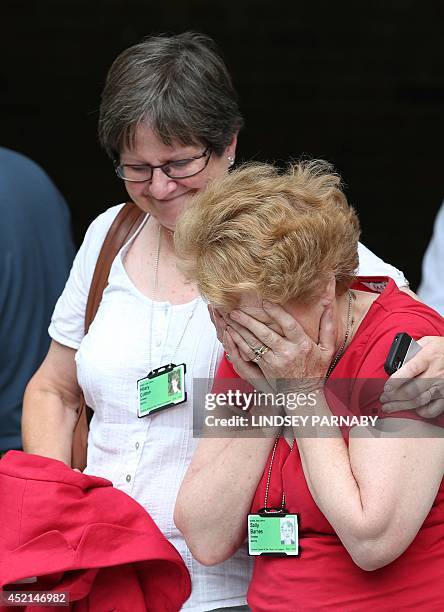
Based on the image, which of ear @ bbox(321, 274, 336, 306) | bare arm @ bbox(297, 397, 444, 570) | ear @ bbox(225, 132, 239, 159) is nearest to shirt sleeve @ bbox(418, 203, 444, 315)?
ear @ bbox(225, 132, 239, 159)

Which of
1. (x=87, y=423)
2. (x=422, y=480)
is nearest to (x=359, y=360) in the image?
(x=422, y=480)

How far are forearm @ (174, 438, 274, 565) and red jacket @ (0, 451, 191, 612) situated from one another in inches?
4.5

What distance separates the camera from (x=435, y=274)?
138 inches

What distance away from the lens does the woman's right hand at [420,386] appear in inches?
76.3

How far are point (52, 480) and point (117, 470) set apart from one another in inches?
10.4

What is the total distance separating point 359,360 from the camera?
2.05 metres

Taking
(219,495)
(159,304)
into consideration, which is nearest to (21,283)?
(159,304)

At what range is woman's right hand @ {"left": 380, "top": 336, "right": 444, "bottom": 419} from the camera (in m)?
1.94

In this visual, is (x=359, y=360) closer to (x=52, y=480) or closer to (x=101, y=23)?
(x=52, y=480)

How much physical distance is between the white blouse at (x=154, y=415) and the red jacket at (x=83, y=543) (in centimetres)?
10

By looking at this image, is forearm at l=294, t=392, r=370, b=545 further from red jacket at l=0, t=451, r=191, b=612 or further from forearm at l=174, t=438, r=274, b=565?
red jacket at l=0, t=451, r=191, b=612

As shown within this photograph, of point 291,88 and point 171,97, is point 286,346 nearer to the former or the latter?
point 171,97

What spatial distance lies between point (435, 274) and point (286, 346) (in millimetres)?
1585

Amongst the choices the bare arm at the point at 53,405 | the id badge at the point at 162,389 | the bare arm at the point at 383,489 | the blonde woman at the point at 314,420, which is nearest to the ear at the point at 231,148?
the blonde woman at the point at 314,420
